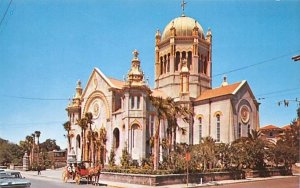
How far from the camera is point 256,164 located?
42.7m

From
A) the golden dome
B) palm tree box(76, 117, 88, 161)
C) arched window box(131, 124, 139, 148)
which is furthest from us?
the golden dome

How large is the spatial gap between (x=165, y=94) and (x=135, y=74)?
14.2 m

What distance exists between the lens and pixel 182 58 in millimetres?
64062

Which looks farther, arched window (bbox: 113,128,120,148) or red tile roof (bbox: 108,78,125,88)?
red tile roof (bbox: 108,78,125,88)

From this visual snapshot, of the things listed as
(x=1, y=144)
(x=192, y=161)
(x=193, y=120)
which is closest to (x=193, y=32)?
(x=193, y=120)

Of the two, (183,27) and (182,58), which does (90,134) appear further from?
(183,27)

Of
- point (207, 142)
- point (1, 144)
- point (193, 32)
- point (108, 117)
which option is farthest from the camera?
point (1, 144)

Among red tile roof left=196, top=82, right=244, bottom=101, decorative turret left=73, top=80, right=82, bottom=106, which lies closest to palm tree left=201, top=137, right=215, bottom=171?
red tile roof left=196, top=82, right=244, bottom=101

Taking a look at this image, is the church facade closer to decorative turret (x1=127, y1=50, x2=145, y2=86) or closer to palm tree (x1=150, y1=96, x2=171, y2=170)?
decorative turret (x1=127, y1=50, x2=145, y2=86)

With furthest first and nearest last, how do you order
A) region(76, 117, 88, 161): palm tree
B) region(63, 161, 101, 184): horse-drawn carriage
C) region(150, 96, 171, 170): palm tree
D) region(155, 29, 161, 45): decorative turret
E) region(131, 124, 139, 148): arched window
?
region(155, 29, 161, 45): decorative turret → region(76, 117, 88, 161): palm tree → region(131, 124, 139, 148): arched window → region(150, 96, 171, 170): palm tree → region(63, 161, 101, 184): horse-drawn carriage

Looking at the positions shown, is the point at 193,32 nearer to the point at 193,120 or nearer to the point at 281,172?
the point at 193,120

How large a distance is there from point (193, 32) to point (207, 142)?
26810mm

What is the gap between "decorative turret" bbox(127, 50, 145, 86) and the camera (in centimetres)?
4822

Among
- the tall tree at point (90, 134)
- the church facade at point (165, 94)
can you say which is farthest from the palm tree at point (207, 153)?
the tall tree at point (90, 134)
